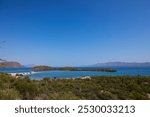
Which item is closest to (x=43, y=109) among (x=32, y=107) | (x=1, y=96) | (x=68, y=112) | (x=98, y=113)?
(x=32, y=107)

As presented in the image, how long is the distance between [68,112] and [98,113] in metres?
0.28

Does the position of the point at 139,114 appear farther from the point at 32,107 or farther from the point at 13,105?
the point at 13,105

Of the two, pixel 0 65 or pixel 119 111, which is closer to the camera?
pixel 119 111

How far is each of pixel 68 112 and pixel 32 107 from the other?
0.35 metres

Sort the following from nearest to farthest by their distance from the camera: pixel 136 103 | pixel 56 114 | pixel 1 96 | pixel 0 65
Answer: pixel 56 114 → pixel 136 103 → pixel 1 96 → pixel 0 65

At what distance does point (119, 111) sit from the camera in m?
1.68

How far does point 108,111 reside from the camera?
1.65 metres

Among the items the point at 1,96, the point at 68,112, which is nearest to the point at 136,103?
the point at 68,112

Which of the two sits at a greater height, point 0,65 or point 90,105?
point 0,65

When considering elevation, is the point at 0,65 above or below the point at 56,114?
above

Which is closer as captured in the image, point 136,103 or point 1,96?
point 136,103

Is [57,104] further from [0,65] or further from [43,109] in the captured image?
[0,65]

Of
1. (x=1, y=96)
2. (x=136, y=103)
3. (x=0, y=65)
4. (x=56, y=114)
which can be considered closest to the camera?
(x=56, y=114)

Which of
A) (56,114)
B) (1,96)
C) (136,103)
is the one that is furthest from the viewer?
(1,96)
